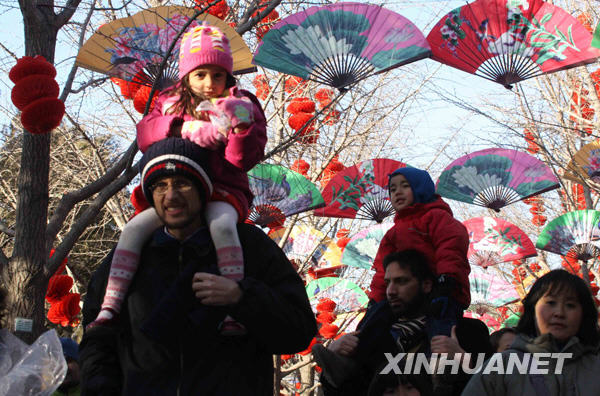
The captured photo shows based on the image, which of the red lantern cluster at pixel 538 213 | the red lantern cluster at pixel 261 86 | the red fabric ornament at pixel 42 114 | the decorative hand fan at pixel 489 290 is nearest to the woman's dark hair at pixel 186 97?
the red fabric ornament at pixel 42 114

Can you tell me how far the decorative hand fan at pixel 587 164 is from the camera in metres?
10.5

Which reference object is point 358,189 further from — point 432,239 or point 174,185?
point 174,185

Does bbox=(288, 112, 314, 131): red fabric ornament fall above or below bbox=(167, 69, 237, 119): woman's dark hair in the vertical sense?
above

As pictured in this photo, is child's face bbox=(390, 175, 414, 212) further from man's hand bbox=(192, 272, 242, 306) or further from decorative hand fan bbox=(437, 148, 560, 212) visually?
decorative hand fan bbox=(437, 148, 560, 212)

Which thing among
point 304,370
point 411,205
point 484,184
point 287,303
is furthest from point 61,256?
point 304,370

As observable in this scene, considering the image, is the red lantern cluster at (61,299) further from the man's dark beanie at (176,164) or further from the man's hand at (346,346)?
the man's dark beanie at (176,164)

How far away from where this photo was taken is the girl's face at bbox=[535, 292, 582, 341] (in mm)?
3096

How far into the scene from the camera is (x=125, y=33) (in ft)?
20.6

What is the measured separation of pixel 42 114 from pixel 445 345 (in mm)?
2987

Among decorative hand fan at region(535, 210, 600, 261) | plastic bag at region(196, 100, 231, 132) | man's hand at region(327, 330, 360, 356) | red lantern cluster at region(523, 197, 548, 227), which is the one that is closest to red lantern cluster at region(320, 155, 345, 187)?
decorative hand fan at region(535, 210, 600, 261)

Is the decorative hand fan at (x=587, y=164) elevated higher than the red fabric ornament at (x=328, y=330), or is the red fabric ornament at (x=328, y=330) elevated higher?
the decorative hand fan at (x=587, y=164)

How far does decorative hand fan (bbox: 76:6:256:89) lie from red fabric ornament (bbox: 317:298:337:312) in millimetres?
7228

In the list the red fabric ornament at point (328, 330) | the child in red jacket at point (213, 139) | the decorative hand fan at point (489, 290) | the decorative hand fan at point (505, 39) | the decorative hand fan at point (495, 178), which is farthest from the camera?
the decorative hand fan at point (489, 290)

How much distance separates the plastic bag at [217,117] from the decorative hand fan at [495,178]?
28.6 ft
